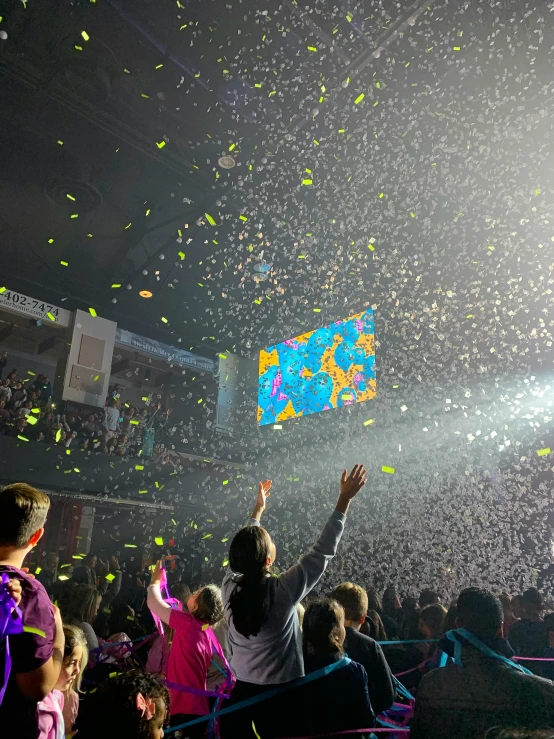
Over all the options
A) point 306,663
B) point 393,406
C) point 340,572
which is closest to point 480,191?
point 393,406

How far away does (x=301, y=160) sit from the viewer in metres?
8.22

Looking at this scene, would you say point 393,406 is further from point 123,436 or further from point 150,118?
point 150,118

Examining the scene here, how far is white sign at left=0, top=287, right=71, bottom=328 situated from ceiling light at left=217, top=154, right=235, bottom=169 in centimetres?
475

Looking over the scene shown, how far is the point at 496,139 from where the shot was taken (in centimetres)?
654

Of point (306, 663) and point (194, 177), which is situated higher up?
point (194, 177)

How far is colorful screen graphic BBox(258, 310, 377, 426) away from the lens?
388 inches

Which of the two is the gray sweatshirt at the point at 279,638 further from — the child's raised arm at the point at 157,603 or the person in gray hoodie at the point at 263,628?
the child's raised arm at the point at 157,603

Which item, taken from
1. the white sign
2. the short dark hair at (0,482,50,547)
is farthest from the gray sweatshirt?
the white sign

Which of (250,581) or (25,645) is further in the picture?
(250,581)

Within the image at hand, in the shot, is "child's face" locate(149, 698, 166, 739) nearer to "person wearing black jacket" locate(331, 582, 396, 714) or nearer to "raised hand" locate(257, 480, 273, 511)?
"person wearing black jacket" locate(331, 582, 396, 714)

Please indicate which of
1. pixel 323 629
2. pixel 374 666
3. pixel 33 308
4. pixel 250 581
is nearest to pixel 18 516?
pixel 250 581

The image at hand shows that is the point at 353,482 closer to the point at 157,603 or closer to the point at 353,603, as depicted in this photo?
the point at 353,603

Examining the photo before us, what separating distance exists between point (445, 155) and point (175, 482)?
817cm

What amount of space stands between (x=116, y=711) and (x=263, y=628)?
1.87ft
